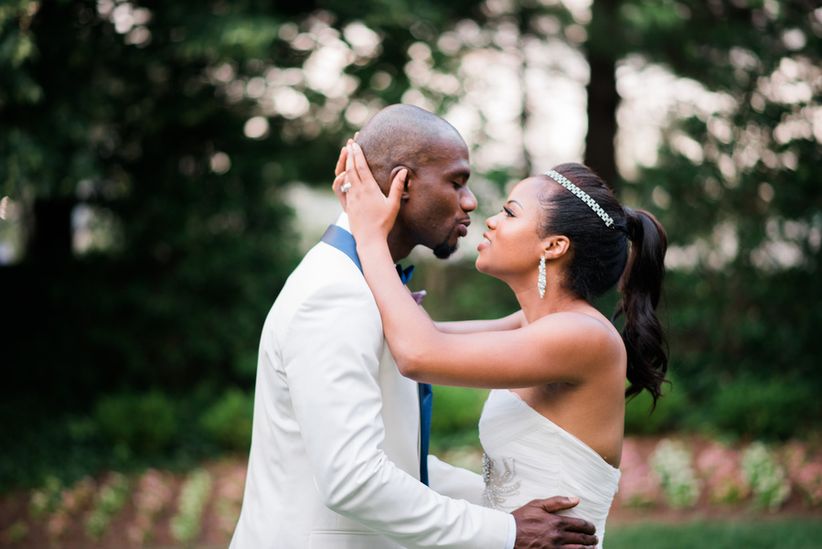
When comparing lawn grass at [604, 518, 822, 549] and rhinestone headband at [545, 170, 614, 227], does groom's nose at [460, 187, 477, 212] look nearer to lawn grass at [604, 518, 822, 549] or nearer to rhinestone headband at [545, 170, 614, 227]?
rhinestone headband at [545, 170, 614, 227]

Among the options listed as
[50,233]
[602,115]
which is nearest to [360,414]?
[50,233]

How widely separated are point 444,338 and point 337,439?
1.63 feet

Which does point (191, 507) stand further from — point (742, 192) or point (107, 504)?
point (742, 192)

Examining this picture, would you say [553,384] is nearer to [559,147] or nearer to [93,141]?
[93,141]

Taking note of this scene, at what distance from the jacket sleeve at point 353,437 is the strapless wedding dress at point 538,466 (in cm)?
48

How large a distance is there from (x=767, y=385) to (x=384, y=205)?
8.57 metres

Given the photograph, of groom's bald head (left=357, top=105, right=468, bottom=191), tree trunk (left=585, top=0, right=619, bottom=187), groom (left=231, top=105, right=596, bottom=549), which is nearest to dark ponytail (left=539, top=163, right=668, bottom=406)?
groom (left=231, top=105, right=596, bottom=549)

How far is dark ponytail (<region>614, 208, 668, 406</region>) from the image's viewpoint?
315cm

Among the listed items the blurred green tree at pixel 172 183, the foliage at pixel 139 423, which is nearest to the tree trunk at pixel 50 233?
the blurred green tree at pixel 172 183

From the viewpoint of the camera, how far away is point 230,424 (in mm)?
9648

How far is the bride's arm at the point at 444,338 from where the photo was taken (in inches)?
102

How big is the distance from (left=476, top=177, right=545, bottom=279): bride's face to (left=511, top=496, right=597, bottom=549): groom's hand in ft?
2.50

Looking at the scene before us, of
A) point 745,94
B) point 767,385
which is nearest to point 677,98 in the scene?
point 745,94

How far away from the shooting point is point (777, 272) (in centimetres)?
1052
